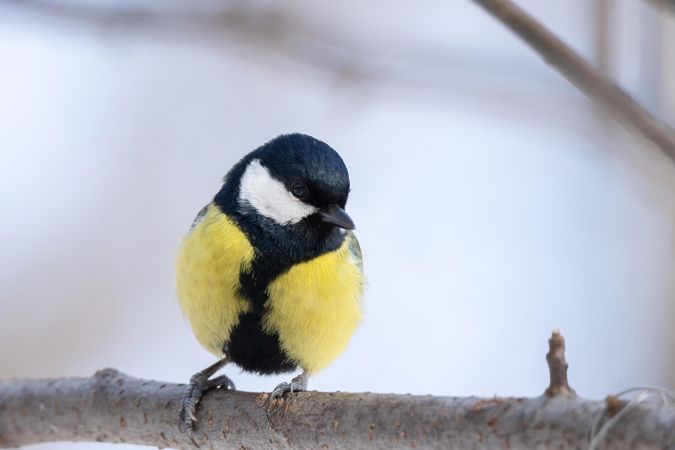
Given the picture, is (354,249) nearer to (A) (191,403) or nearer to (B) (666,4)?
(A) (191,403)

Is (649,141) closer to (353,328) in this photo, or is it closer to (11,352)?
(353,328)

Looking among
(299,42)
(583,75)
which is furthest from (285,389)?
(583,75)

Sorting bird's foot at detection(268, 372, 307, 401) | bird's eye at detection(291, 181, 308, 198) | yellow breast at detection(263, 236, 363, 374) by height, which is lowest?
bird's foot at detection(268, 372, 307, 401)

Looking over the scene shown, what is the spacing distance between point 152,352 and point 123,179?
2.02 feet

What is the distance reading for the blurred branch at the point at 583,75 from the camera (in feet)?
2.36

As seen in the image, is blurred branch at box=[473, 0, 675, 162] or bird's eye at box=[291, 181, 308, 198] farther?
bird's eye at box=[291, 181, 308, 198]

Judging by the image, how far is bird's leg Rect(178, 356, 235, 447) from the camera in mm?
1480

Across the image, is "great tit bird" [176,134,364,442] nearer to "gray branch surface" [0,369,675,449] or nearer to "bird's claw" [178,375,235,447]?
"bird's claw" [178,375,235,447]

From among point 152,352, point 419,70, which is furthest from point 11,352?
point 419,70

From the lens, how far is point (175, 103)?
9.99 ft

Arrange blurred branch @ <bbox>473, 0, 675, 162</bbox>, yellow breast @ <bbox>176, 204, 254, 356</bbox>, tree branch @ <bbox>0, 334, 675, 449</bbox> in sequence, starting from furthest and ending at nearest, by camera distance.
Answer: yellow breast @ <bbox>176, 204, 254, 356</bbox>
tree branch @ <bbox>0, 334, 675, 449</bbox>
blurred branch @ <bbox>473, 0, 675, 162</bbox>

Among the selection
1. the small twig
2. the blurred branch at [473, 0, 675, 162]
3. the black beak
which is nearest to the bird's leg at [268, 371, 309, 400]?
the black beak

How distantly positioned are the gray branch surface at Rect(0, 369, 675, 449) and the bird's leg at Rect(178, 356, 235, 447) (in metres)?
0.01

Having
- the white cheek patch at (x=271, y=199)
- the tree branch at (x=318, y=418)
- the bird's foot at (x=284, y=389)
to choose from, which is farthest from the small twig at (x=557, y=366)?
the white cheek patch at (x=271, y=199)
